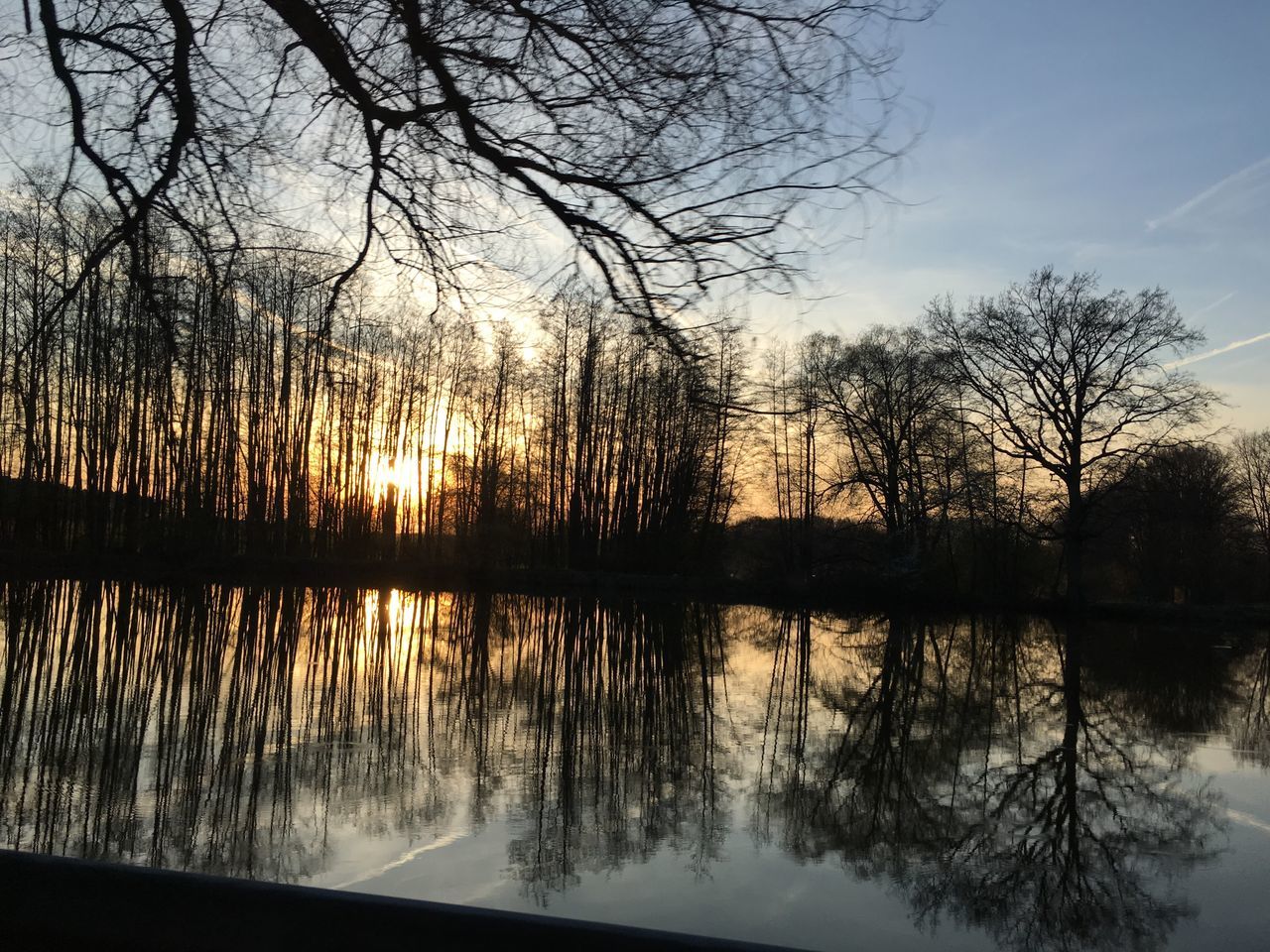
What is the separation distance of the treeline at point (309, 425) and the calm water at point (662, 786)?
5.54 feet

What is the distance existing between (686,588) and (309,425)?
1525 cm

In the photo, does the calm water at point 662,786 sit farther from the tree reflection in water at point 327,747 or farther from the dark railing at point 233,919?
the dark railing at point 233,919

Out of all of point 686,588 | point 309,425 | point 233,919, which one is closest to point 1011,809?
point 233,919

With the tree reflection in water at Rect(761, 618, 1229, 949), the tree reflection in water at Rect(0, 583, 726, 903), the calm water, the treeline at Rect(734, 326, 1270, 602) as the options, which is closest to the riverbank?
the treeline at Rect(734, 326, 1270, 602)

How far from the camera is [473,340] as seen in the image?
156 inches

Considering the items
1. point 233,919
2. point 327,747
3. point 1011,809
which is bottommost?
point 1011,809

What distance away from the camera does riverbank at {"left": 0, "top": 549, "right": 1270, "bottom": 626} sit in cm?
2623

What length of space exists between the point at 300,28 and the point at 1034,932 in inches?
168

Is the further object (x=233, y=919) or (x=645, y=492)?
(x=645, y=492)

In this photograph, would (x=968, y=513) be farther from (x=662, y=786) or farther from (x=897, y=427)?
(x=662, y=786)

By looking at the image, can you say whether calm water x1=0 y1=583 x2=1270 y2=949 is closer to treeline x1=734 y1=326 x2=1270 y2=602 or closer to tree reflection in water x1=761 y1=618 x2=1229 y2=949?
tree reflection in water x1=761 y1=618 x2=1229 y2=949

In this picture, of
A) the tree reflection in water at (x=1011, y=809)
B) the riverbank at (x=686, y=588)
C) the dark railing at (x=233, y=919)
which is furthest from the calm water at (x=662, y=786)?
the riverbank at (x=686, y=588)

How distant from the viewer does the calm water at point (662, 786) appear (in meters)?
3.62

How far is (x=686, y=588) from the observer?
2889 cm
